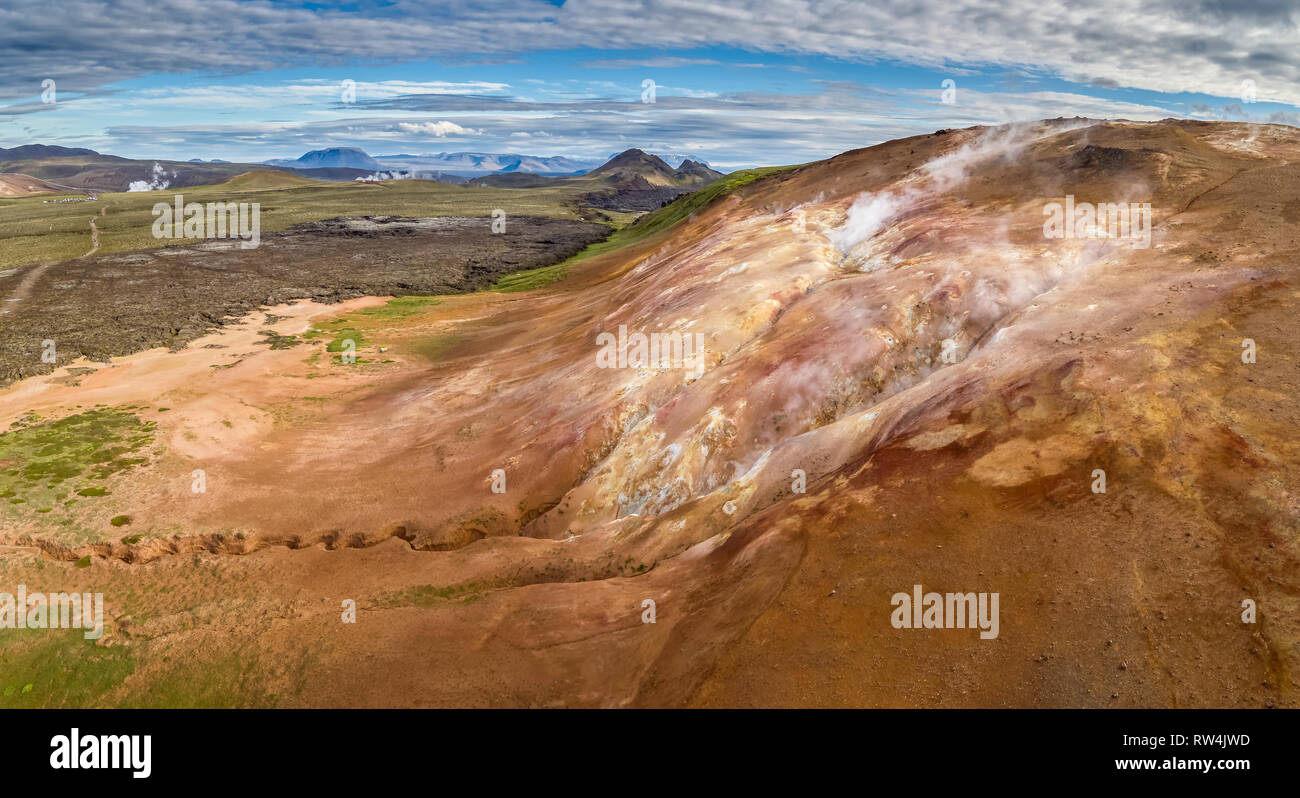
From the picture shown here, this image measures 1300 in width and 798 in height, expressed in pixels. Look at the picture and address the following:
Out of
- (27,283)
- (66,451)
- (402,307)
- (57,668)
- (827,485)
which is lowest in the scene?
(57,668)

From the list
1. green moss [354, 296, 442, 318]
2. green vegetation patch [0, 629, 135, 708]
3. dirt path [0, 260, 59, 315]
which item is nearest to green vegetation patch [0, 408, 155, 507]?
green vegetation patch [0, 629, 135, 708]

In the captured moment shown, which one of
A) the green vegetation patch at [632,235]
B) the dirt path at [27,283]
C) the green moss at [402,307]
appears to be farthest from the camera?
the green vegetation patch at [632,235]

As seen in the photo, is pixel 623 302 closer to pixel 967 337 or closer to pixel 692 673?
pixel 967 337

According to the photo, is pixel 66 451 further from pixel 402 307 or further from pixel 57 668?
pixel 402 307

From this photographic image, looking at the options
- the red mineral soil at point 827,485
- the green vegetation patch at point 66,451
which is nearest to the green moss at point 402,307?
the red mineral soil at point 827,485

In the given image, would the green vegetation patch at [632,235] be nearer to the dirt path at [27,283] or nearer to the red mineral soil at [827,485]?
the red mineral soil at [827,485]

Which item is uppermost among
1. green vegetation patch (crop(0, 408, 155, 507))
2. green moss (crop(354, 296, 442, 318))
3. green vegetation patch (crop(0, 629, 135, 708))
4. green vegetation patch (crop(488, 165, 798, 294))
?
green vegetation patch (crop(488, 165, 798, 294))

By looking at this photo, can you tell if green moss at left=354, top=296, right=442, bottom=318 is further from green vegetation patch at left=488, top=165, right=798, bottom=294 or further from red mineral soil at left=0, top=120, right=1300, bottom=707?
red mineral soil at left=0, top=120, right=1300, bottom=707

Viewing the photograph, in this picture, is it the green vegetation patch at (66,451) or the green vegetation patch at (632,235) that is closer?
the green vegetation patch at (66,451)

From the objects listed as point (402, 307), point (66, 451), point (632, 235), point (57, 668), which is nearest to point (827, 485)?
point (57, 668)
